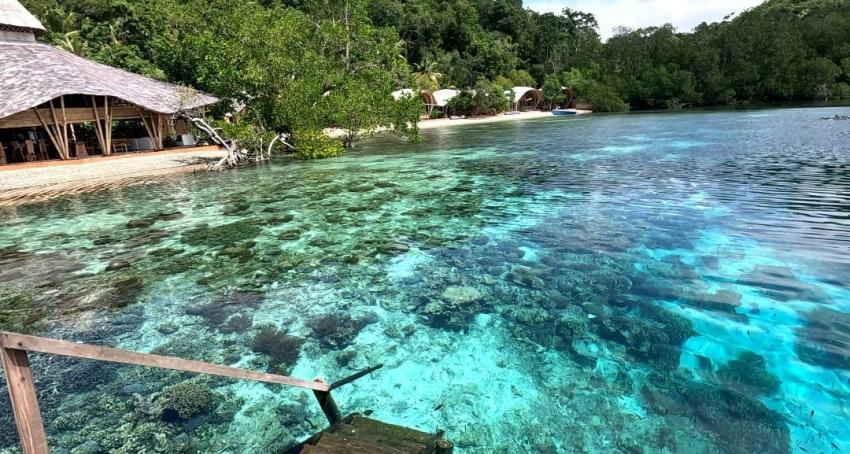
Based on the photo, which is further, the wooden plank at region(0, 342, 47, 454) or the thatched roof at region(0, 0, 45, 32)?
the thatched roof at region(0, 0, 45, 32)

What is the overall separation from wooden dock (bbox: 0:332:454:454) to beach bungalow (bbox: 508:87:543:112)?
6138 centimetres

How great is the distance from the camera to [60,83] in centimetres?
2041

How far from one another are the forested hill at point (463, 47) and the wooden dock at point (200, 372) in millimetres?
22400

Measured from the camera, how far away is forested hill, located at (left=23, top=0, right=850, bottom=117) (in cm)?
2502

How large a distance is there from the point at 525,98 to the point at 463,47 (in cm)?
1439

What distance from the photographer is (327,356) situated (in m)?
5.32

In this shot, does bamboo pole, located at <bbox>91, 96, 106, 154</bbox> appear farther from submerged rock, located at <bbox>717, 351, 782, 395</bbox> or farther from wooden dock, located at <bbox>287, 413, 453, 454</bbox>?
submerged rock, located at <bbox>717, 351, 782, 395</bbox>

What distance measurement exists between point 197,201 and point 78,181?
8.60 meters

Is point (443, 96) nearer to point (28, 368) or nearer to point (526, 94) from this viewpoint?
point (526, 94)

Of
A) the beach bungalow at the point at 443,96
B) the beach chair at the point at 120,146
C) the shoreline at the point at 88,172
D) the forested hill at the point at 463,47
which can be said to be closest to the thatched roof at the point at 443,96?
the beach bungalow at the point at 443,96

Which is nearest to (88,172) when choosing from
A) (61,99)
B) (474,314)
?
(61,99)

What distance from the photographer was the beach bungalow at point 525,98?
6234cm

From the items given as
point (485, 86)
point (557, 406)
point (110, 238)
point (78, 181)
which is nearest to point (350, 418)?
point (557, 406)

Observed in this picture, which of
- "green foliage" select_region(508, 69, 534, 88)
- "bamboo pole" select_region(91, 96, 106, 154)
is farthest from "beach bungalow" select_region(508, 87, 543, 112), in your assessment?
"bamboo pole" select_region(91, 96, 106, 154)
